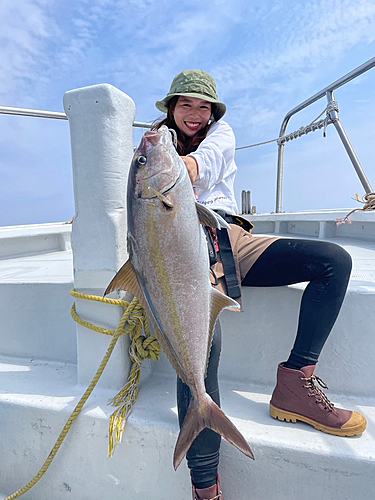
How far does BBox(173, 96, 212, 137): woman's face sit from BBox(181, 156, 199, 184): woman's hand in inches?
20.3

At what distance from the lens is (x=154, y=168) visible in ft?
3.93

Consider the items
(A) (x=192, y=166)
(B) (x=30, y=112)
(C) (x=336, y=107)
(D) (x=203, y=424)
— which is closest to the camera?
(D) (x=203, y=424)

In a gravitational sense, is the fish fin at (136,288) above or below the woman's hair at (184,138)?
below

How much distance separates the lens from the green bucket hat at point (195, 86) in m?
1.74

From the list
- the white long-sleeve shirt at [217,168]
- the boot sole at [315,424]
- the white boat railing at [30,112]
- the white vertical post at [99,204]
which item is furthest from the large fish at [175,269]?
the white boat railing at [30,112]

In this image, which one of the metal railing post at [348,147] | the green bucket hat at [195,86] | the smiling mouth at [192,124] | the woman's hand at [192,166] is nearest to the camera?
the woman's hand at [192,166]

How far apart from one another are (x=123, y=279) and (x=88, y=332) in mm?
740

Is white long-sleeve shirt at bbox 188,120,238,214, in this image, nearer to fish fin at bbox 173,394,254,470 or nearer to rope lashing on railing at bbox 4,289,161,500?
rope lashing on railing at bbox 4,289,161,500

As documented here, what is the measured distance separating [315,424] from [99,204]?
5.09 ft

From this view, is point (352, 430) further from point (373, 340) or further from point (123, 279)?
point (123, 279)

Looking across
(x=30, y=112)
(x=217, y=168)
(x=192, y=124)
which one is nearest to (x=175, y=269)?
(x=217, y=168)

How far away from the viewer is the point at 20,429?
1.77 meters

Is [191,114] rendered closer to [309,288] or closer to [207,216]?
[207,216]

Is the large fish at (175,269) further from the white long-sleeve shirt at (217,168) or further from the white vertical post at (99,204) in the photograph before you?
the white vertical post at (99,204)
